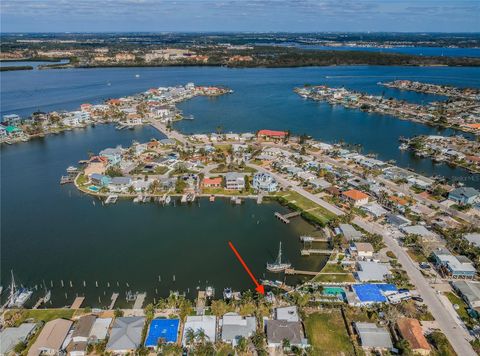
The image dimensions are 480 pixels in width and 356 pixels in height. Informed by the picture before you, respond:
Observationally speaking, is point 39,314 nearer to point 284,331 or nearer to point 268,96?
point 284,331

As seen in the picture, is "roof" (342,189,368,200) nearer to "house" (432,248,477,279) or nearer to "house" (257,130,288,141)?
"house" (432,248,477,279)

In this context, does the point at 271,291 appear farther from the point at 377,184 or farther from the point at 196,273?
the point at 377,184

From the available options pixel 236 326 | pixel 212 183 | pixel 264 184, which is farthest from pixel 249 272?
pixel 212 183

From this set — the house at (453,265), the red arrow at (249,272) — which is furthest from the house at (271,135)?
the house at (453,265)

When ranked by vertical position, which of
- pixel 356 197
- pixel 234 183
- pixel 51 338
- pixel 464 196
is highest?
pixel 464 196

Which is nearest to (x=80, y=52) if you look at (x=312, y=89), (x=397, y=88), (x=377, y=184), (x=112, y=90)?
(x=112, y=90)

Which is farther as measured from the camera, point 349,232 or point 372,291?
point 349,232

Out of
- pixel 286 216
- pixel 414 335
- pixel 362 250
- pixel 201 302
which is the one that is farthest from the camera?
pixel 286 216

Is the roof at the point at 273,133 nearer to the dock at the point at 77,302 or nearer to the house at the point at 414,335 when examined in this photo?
the house at the point at 414,335
